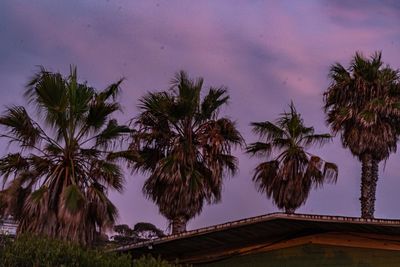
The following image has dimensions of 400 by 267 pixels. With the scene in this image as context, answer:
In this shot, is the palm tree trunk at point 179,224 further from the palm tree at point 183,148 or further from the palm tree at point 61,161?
the palm tree at point 61,161

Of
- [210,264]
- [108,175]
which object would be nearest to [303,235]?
[210,264]

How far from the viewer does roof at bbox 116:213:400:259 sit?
12.5 metres

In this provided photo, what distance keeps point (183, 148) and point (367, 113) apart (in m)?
7.56

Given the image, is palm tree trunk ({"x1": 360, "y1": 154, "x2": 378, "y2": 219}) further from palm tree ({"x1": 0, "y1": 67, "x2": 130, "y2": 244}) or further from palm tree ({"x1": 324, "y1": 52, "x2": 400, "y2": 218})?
palm tree ({"x1": 0, "y1": 67, "x2": 130, "y2": 244})

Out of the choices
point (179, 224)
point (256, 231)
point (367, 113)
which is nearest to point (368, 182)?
point (367, 113)

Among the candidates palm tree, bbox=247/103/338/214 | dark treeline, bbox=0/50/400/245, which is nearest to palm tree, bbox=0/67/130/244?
dark treeline, bbox=0/50/400/245

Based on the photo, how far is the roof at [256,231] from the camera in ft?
41.1

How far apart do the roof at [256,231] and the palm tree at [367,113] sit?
32.4 feet

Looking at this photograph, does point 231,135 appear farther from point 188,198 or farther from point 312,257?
point 312,257

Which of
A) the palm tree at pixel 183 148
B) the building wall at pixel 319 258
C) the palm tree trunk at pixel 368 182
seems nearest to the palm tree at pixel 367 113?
the palm tree trunk at pixel 368 182

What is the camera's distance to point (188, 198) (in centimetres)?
1966

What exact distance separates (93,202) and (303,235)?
4.53m

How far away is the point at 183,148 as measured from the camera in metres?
19.9

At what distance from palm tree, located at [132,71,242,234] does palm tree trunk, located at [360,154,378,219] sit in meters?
6.40
